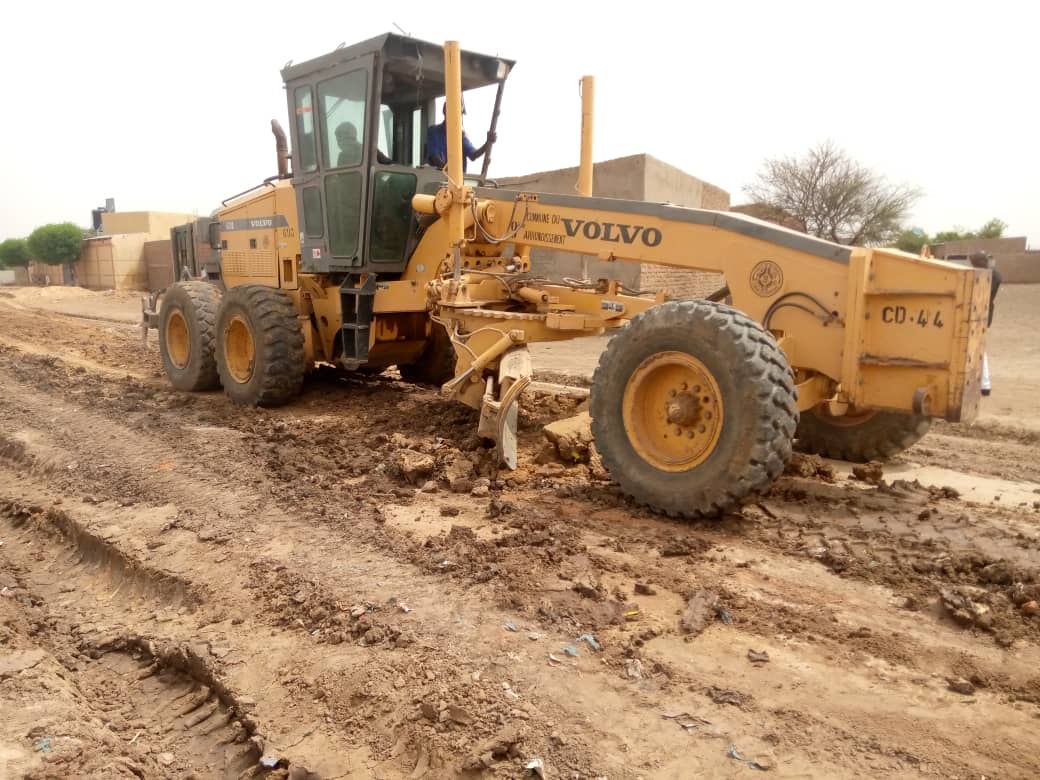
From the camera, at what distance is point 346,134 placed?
7484mm

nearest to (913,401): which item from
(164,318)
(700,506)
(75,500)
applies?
(700,506)

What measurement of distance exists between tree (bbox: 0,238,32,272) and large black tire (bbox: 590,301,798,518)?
172 ft

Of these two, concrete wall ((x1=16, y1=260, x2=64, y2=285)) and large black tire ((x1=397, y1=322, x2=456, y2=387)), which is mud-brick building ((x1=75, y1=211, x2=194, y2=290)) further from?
large black tire ((x1=397, y1=322, x2=456, y2=387))

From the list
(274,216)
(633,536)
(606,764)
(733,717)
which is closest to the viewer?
(606,764)

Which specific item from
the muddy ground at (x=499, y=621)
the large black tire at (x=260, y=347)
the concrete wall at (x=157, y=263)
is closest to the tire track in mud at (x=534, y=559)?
the muddy ground at (x=499, y=621)

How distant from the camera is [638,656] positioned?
10.3 ft

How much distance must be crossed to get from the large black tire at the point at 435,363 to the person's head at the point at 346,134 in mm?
1964

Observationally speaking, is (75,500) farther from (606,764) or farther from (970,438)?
(970,438)

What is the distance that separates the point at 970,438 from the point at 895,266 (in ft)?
10.9

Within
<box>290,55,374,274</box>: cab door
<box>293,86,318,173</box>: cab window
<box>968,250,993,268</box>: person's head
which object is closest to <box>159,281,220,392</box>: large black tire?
<box>290,55,374,274</box>: cab door

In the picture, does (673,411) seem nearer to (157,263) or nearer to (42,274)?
(157,263)

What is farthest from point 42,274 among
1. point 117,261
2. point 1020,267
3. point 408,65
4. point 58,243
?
point 1020,267

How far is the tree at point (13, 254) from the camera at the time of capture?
4881cm

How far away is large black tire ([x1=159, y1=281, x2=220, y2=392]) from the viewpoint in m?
8.76
